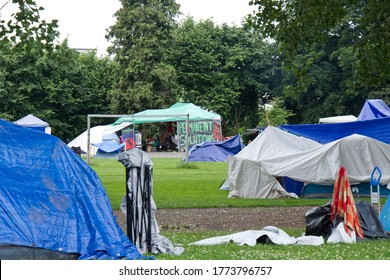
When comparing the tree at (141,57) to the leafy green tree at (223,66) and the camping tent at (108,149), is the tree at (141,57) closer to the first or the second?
the leafy green tree at (223,66)

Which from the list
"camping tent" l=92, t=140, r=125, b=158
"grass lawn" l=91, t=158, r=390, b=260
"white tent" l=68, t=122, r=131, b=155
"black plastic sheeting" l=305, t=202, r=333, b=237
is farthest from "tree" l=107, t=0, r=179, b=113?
"black plastic sheeting" l=305, t=202, r=333, b=237

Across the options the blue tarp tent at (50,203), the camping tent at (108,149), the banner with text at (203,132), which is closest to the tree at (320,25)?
the blue tarp tent at (50,203)

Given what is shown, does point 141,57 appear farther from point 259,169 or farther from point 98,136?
point 259,169

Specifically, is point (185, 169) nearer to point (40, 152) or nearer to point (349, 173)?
point (349, 173)

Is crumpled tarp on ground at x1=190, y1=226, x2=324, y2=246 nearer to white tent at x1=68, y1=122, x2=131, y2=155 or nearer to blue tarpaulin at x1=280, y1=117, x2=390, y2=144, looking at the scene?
blue tarpaulin at x1=280, y1=117, x2=390, y2=144

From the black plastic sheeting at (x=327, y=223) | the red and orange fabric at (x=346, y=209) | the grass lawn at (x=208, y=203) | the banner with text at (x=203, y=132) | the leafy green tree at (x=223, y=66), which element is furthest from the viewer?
the leafy green tree at (x=223, y=66)

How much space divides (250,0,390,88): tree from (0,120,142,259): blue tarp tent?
857 cm

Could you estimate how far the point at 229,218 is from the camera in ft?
52.1

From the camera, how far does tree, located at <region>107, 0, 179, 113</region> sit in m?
55.8

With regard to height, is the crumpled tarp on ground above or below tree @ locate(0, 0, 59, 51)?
below

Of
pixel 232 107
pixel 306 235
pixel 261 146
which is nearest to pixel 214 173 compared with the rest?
pixel 261 146

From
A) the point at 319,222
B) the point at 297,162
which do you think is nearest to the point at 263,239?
the point at 319,222

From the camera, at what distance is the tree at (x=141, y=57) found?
183 feet

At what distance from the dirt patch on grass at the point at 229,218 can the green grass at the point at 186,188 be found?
2.91 feet
